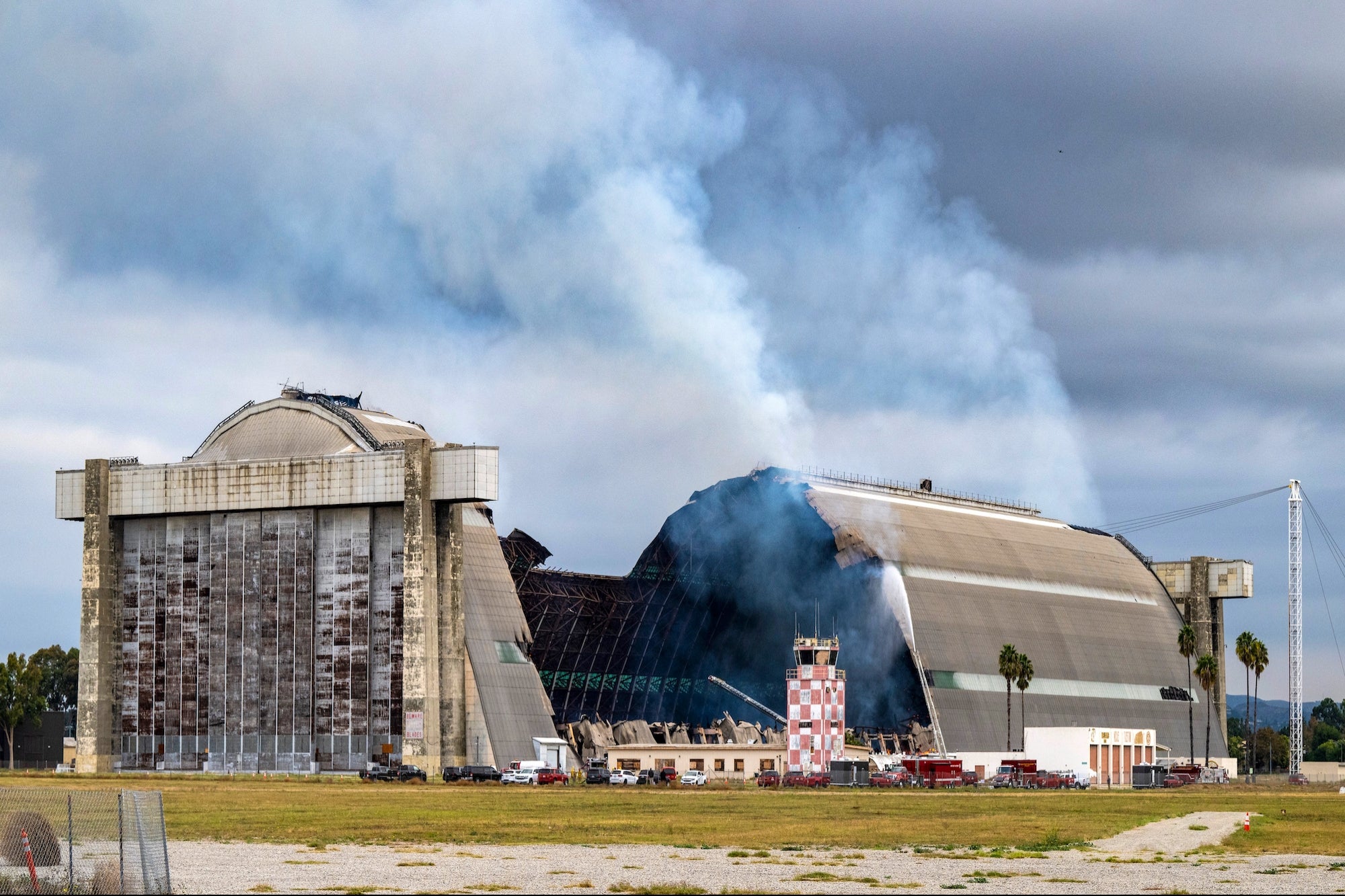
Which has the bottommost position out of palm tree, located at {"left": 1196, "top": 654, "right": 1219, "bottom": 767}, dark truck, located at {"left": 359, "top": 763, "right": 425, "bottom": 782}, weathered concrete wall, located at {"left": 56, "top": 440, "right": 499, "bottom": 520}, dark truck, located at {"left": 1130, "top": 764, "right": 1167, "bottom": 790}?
dark truck, located at {"left": 1130, "top": 764, "right": 1167, "bottom": 790}

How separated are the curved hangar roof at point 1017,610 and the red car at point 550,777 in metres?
42.0

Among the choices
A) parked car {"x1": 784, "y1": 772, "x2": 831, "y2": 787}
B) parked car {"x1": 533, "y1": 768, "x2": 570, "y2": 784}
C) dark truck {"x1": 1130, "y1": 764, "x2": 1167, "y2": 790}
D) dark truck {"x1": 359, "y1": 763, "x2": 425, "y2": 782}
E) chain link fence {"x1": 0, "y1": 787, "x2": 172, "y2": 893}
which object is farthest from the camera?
dark truck {"x1": 1130, "y1": 764, "x2": 1167, "y2": 790}

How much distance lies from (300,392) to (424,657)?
2571 centimetres

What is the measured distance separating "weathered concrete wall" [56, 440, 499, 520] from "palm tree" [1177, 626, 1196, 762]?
70.3 metres

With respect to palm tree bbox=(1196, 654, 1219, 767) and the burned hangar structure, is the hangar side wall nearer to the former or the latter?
the burned hangar structure

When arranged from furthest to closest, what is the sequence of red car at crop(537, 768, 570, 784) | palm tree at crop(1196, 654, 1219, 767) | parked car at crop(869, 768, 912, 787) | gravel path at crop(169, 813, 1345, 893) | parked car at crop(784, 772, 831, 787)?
palm tree at crop(1196, 654, 1219, 767) < parked car at crop(869, 768, 912, 787) < parked car at crop(784, 772, 831, 787) < red car at crop(537, 768, 570, 784) < gravel path at crop(169, 813, 1345, 893)

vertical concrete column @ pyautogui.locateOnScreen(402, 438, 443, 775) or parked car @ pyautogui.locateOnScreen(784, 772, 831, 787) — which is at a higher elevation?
vertical concrete column @ pyautogui.locateOnScreen(402, 438, 443, 775)

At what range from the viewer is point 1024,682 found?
5630 inches

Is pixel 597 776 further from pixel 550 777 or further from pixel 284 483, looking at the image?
pixel 284 483

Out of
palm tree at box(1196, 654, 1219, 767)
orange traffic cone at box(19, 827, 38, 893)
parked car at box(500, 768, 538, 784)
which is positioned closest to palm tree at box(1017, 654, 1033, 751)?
palm tree at box(1196, 654, 1219, 767)

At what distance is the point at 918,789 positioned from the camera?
109 meters

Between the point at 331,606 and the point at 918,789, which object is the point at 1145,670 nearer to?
the point at 918,789

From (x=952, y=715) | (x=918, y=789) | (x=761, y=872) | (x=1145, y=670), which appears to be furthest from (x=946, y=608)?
(x=761, y=872)

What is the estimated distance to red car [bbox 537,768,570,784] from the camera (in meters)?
108
